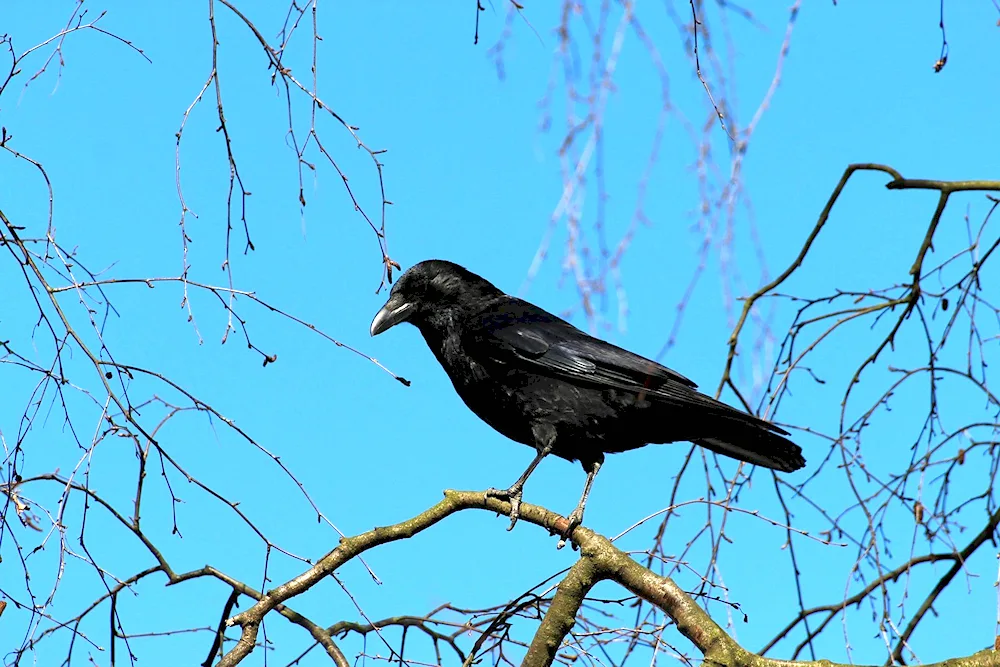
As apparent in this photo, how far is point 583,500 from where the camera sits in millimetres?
4457

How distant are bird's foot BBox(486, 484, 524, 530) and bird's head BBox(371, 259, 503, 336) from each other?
54.3 inches

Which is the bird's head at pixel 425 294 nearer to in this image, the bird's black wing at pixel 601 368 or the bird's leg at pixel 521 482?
the bird's black wing at pixel 601 368

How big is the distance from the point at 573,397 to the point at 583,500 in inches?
19.9

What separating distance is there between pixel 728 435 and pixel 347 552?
1.87 meters

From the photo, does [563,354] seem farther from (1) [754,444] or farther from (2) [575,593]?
(2) [575,593]

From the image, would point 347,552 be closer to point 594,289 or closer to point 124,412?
point 124,412

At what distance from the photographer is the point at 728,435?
4.50m

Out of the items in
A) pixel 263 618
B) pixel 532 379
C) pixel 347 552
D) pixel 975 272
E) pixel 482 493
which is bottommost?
pixel 263 618

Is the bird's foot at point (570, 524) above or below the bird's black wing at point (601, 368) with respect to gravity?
below

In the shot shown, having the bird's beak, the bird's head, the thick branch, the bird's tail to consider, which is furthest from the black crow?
the thick branch

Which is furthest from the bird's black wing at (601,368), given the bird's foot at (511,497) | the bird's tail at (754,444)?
the bird's foot at (511,497)

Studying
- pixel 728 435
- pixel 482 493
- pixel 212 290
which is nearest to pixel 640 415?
pixel 728 435

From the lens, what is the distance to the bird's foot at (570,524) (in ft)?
13.5

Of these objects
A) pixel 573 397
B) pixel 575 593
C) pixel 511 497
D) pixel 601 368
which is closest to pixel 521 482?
pixel 511 497
